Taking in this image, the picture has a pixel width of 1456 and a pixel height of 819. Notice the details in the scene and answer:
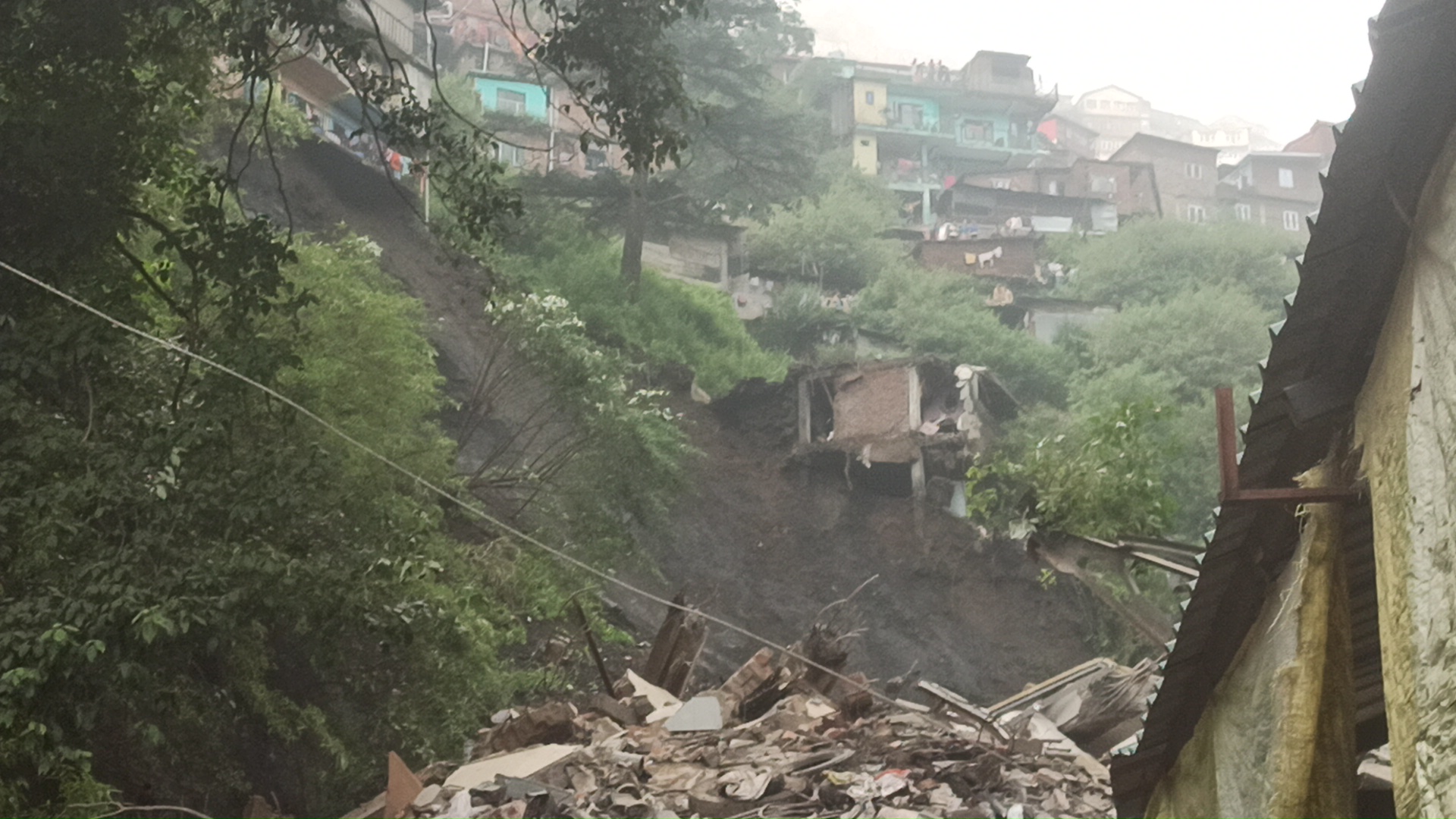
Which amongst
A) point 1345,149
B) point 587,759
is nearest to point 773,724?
point 587,759

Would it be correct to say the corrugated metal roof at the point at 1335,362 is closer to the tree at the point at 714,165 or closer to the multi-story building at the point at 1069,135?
the tree at the point at 714,165

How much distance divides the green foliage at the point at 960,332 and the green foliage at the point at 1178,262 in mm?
4798

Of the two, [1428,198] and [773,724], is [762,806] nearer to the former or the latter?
[773,724]

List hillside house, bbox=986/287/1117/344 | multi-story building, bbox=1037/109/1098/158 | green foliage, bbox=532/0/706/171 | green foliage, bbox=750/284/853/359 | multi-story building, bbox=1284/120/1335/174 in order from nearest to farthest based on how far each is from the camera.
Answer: green foliage, bbox=532/0/706/171 → green foliage, bbox=750/284/853/359 → hillside house, bbox=986/287/1117/344 → multi-story building, bbox=1284/120/1335/174 → multi-story building, bbox=1037/109/1098/158

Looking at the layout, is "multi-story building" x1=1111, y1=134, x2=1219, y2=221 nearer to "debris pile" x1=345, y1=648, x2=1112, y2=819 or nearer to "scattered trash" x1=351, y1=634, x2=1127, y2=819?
"scattered trash" x1=351, y1=634, x2=1127, y2=819

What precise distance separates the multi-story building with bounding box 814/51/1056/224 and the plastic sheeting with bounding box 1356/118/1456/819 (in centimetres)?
4395

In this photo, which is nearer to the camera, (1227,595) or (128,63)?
(1227,595)

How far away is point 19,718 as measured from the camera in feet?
19.2

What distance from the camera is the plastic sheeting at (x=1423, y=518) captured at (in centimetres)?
249

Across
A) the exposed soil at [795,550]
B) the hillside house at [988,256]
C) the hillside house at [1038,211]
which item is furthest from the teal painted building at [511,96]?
the hillside house at [1038,211]

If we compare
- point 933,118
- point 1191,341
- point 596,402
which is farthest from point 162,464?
point 933,118

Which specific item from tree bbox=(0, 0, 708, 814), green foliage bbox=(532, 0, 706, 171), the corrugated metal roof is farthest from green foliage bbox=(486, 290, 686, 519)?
the corrugated metal roof

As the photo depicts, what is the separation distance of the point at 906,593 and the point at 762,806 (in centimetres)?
2006

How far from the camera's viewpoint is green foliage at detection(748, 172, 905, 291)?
37406 mm
